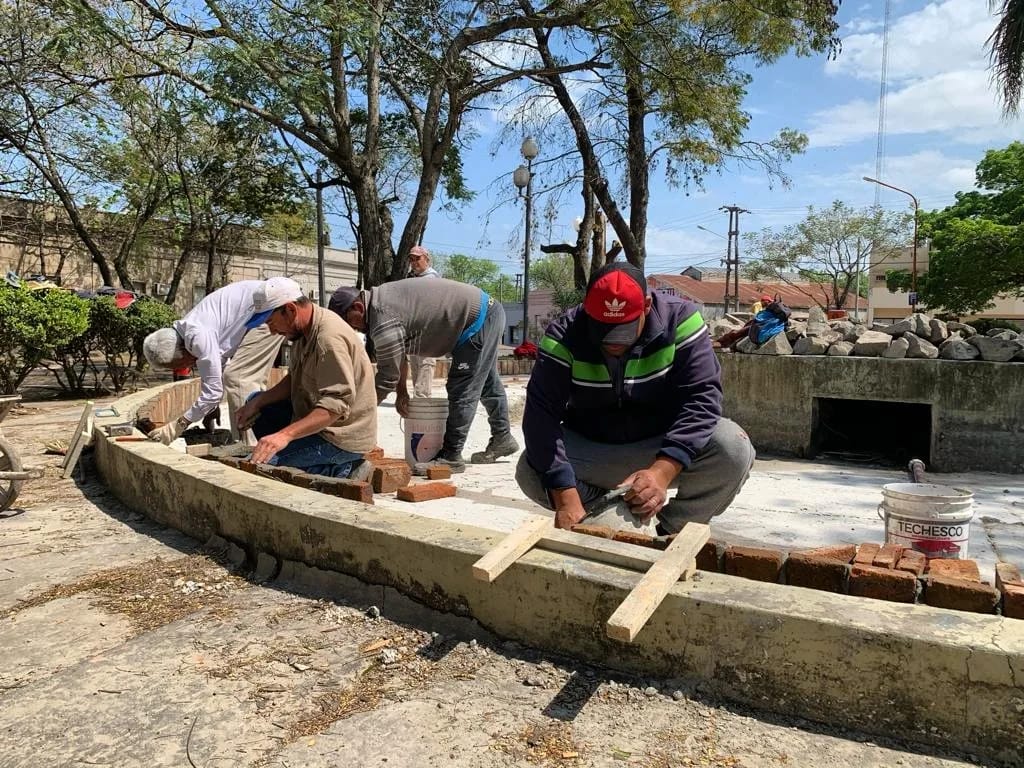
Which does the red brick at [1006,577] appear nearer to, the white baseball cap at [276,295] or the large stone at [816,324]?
the white baseball cap at [276,295]

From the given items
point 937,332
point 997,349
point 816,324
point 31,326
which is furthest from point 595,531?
point 31,326

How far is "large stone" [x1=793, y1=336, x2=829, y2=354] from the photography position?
8.07m

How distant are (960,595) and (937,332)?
652 centimetres

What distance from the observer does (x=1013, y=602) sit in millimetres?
1986

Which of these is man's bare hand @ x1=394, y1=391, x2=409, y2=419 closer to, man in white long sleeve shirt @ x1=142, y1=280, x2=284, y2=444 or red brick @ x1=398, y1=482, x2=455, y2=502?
red brick @ x1=398, y1=482, x2=455, y2=502

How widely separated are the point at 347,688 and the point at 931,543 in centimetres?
235

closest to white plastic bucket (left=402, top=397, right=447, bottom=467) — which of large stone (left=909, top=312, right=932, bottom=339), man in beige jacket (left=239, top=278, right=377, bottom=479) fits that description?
man in beige jacket (left=239, top=278, right=377, bottom=479)

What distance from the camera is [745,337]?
29.0ft

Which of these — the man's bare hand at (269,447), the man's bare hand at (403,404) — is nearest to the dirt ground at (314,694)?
the man's bare hand at (269,447)

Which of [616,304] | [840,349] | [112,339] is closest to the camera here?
[616,304]

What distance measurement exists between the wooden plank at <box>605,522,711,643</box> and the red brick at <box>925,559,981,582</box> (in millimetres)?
657

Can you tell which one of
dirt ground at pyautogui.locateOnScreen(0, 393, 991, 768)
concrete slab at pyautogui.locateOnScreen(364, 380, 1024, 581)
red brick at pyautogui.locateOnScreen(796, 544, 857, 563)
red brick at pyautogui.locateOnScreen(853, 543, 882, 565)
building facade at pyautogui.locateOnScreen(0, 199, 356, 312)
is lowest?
concrete slab at pyautogui.locateOnScreen(364, 380, 1024, 581)

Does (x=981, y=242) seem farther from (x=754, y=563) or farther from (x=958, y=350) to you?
(x=754, y=563)

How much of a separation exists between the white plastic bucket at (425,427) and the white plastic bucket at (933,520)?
11.3ft
